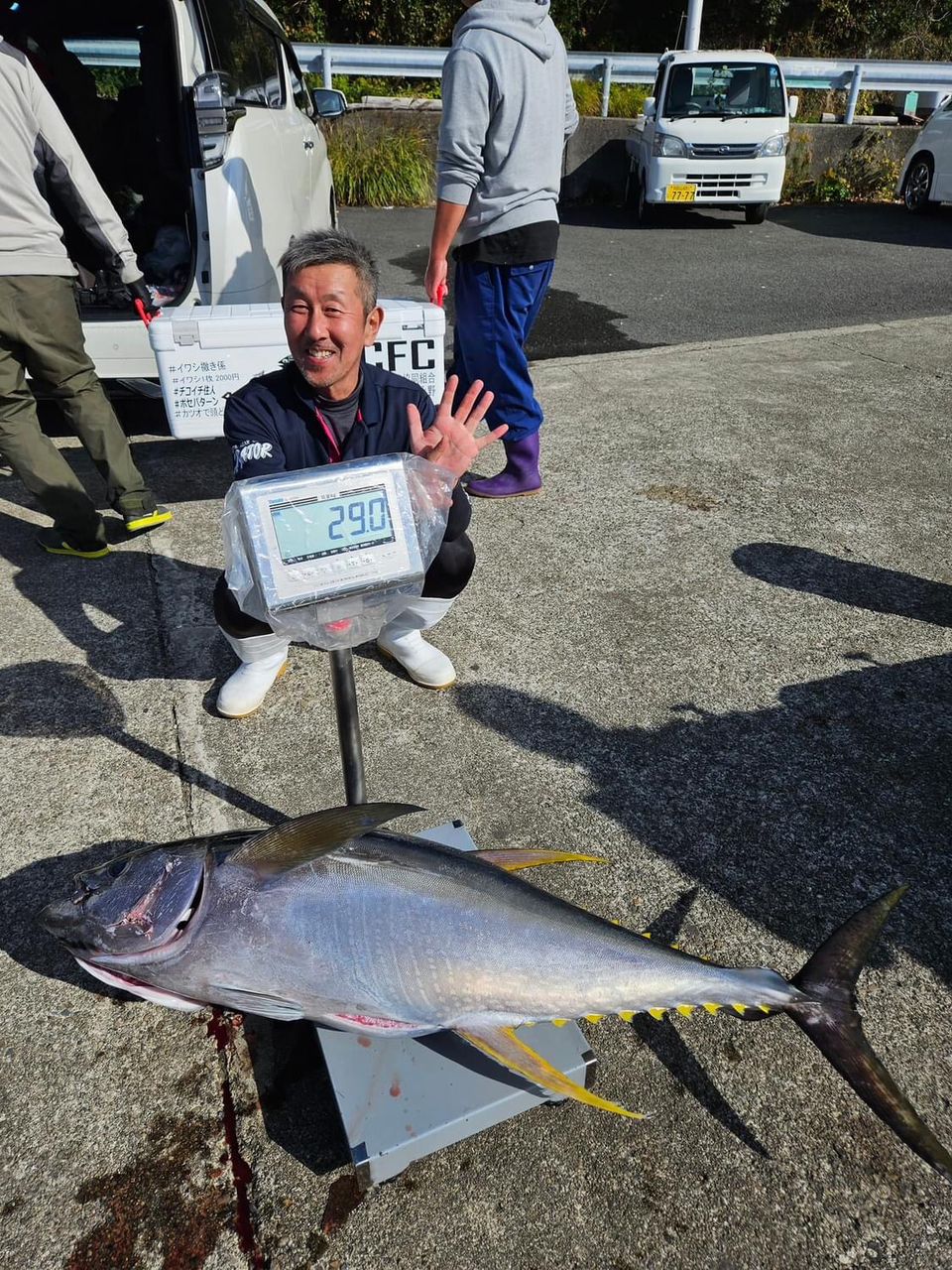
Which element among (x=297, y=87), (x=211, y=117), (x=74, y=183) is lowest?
(x=74, y=183)

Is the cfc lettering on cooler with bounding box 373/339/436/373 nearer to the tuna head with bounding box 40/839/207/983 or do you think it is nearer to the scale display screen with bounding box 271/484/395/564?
the scale display screen with bounding box 271/484/395/564

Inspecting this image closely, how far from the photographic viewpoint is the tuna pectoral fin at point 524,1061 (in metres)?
1.46

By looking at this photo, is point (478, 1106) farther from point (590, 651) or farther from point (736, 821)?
point (590, 651)

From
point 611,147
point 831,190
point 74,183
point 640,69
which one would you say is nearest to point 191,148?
point 74,183

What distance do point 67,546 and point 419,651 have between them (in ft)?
6.06

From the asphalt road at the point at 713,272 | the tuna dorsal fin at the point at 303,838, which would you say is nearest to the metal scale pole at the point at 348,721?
the tuna dorsal fin at the point at 303,838

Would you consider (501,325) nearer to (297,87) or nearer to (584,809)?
(584,809)

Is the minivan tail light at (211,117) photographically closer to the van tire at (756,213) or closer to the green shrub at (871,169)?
the van tire at (756,213)

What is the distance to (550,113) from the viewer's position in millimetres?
3574

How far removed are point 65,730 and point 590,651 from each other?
180cm

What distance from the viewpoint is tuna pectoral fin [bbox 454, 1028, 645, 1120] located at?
1.46 m

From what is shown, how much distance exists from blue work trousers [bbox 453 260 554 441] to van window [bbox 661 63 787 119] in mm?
9005

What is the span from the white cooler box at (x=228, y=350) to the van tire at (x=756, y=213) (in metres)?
9.63

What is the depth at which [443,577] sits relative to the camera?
2711 millimetres
